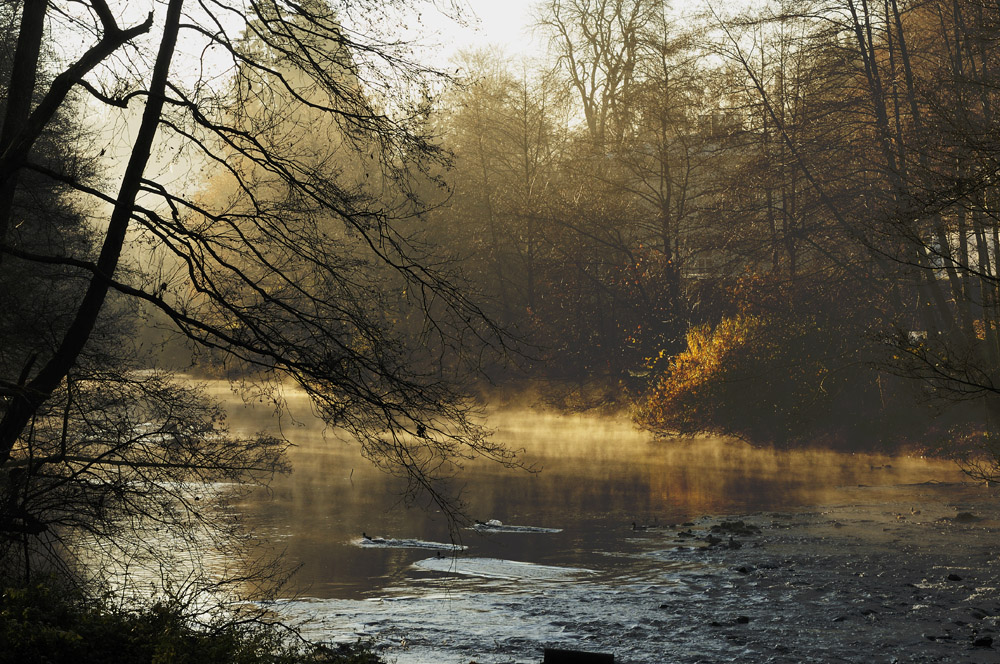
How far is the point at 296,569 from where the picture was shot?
46.8 ft

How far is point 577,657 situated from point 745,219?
86.0 ft

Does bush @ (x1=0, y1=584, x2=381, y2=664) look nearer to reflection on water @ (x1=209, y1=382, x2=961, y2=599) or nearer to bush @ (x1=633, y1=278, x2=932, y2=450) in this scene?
reflection on water @ (x1=209, y1=382, x2=961, y2=599)

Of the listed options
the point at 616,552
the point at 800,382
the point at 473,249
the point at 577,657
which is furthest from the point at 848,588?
the point at 473,249

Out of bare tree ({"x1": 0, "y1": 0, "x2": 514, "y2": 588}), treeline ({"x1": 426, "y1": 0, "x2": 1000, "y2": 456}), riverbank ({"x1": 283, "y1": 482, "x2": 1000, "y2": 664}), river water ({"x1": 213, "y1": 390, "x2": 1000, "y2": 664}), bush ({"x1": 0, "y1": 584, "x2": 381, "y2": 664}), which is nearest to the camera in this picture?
bush ({"x1": 0, "y1": 584, "x2": 381, "y2": 664})

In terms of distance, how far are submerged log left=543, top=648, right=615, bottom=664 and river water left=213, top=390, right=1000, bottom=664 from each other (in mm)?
4321

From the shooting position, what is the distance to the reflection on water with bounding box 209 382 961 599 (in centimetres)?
1534

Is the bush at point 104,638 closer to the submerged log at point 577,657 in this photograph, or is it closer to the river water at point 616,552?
the river water at point 616,552

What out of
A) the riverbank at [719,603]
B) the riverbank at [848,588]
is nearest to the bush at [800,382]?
the riverbank at [848,588]

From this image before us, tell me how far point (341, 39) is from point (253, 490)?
15.0 m

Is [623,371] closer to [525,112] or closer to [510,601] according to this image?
[525,112]

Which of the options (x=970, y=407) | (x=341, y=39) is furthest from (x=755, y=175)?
(x=341, y=39)

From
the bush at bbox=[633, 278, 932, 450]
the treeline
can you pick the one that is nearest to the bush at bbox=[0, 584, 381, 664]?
the treeline

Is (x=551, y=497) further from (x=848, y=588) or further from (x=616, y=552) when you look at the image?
(x=848, y=588)

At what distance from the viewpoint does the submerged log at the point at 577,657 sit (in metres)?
5.34
